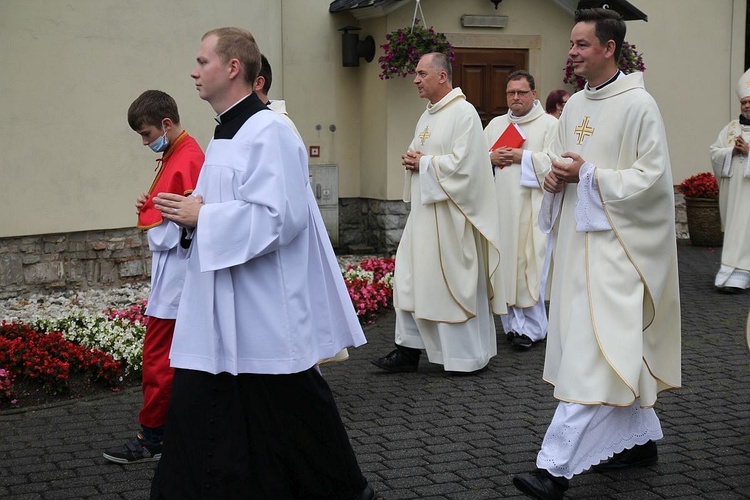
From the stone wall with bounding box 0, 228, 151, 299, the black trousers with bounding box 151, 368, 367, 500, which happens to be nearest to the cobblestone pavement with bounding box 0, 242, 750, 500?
the black trousers with bounding box 151, 368, 367, 500

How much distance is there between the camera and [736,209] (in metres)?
11.0

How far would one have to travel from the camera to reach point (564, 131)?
5.35 metres

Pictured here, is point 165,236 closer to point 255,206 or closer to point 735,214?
point 255,206

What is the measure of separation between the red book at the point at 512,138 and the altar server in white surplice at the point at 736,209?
3167 mm

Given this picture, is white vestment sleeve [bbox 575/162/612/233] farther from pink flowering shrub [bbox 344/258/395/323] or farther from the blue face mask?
pink flowering shrub [bbox 344/258/395/323]

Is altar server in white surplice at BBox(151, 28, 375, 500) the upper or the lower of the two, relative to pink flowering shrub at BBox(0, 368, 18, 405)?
upper

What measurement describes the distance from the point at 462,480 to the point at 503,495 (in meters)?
0.27

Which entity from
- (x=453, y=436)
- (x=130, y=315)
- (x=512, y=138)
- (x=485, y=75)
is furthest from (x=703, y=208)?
(x=453, y=436)

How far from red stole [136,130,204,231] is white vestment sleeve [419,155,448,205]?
2254 mm

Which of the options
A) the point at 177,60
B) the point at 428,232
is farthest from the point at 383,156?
the point at 428,232

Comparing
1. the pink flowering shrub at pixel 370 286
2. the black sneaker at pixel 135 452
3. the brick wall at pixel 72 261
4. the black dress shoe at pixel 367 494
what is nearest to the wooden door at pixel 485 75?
the pink flowering shrub at pixel 370 286

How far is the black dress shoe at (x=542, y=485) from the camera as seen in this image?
4.65 m

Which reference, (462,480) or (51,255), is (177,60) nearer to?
(51,255)

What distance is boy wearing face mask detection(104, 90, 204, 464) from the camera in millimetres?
5223
